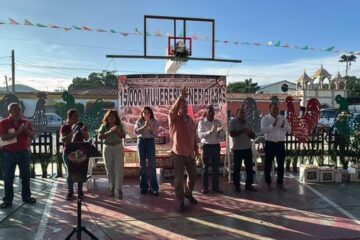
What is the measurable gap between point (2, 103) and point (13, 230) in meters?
3.87

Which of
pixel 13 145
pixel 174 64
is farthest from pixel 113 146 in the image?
pixel 174 64

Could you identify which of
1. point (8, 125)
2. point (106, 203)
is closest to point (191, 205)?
point (106, 203)

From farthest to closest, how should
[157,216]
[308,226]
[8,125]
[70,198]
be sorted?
1. [70,198]
2. [8,125]
3. [157,216]
4. [308,226]

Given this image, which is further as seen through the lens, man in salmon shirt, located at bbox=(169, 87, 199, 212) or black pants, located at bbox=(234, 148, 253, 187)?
black pants, located at bbox=(234, 148, 253, 187)

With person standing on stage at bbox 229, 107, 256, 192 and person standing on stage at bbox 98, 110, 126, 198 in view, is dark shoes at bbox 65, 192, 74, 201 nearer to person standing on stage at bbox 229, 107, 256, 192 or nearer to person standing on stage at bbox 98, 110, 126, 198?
person standing on stage at bbox 98, 110, 126, 198

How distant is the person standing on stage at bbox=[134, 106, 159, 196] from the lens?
23.6 ft

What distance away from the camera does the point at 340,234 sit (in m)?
5.11

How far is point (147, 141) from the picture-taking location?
287 inches

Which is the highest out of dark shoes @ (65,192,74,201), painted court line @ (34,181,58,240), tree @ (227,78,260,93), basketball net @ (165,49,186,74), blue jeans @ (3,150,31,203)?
tree @ (227,78,260,93)

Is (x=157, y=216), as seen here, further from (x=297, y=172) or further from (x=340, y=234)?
(x=297, y=172)

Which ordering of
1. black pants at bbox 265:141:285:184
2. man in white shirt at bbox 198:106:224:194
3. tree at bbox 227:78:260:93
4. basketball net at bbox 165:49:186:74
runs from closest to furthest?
man in white shirt at bbox 198:106:224:194
black pants at bbox 265:141:285:184
basketball net at bbox 165:49:186:74
tree at bbox 227:78:260:93

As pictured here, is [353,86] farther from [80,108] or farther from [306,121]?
[80,108]

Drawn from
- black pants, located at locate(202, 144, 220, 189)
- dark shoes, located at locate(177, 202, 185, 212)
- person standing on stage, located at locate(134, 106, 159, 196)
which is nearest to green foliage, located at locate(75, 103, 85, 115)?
person standing on stage, located at locate(134, 106, 159, 196)

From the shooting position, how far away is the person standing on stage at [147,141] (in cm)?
719
